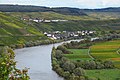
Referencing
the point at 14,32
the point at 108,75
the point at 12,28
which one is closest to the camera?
the point at 108,75

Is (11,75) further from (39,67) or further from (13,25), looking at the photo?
(13,25)

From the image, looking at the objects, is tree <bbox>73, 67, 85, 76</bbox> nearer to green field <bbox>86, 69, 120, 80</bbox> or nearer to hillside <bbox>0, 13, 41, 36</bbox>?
green field <bbox>86, 69, 120, 80</bbox>

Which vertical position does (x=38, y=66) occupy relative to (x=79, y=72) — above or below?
below

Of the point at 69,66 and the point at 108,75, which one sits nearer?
the point at 108,75

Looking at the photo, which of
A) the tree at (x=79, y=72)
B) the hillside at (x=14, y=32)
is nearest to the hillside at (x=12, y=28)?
the hillside at (x=14, y=32)

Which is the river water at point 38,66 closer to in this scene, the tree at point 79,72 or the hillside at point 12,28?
the tree at point 79,72

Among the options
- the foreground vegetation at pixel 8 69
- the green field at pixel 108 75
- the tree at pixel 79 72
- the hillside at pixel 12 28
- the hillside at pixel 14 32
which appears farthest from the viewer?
the hillside at pixel 12 28

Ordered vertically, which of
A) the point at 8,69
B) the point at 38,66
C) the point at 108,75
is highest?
the point at 8,69

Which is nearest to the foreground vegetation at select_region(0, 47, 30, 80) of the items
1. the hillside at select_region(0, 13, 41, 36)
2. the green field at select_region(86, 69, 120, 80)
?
the green field at select_region(86, 69, 120, 80)

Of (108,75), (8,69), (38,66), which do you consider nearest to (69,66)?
(108,75)

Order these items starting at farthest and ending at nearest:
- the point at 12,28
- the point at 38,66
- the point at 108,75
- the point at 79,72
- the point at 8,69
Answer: the point at 12,28 < the point at 38,66 < the point at 79,72 < the point at 108,75 < the point at 8,69

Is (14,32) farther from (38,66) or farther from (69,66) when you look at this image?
(69,66)
